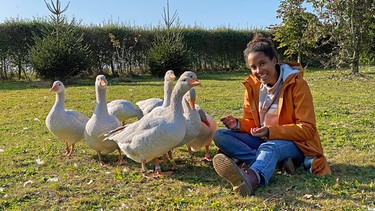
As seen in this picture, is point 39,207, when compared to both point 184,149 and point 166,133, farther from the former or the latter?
point 184,149

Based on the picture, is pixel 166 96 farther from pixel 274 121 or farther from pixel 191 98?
pixel 274 121

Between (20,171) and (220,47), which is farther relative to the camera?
(220,47)

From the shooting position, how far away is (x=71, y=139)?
5.43 meters

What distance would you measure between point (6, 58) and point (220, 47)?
1238 centimetres

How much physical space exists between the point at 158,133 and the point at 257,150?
1.14 m

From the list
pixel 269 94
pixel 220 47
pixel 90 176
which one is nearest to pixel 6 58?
pixel 220 47

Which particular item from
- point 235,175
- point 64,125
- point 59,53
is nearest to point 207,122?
point 235,175

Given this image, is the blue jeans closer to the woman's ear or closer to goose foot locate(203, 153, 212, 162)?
goose foot locate(203, 153, 212, 162)

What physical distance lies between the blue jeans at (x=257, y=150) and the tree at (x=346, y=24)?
13074mm

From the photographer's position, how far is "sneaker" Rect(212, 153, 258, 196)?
354 cm

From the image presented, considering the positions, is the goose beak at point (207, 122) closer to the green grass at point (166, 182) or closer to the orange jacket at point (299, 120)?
the green grass at point (166, 182)

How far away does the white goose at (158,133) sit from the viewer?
13.6ft

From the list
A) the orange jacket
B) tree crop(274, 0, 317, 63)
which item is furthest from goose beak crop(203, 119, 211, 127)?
tree crop(274, 0, 317, 63)

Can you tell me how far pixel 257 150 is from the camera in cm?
426
